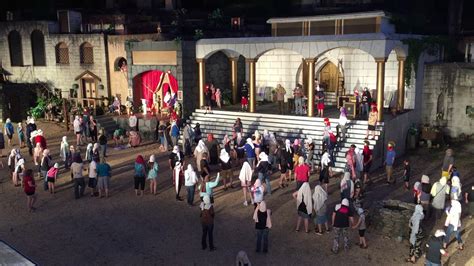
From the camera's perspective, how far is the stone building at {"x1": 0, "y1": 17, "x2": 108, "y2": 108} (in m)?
29.3

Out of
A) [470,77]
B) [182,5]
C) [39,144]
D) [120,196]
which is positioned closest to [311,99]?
[470,77]

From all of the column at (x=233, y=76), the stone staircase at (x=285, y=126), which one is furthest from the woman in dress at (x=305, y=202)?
the column at (x=233, y=76)

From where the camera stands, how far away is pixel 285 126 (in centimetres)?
2217

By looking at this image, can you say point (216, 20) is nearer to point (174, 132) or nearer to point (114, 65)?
point (114, 65)

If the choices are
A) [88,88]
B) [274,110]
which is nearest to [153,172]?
[274,110]

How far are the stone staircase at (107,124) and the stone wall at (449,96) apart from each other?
53.7 ft

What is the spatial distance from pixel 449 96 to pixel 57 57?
23.7 m

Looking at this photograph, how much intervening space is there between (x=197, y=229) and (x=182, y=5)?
26.7 metres

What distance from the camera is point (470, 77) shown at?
72.9ft

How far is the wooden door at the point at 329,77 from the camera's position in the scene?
27.1m

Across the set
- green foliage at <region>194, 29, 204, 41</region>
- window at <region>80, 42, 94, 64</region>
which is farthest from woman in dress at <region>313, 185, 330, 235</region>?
window at <region>80, 42, 94, 64</region>

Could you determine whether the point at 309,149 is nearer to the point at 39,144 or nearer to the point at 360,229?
the point at 360,229

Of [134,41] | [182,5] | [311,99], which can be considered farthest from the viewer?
[182,5]

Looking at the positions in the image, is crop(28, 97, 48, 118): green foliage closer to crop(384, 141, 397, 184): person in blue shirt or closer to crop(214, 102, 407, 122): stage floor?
crop(214, 102, 407, 122): stage floor
